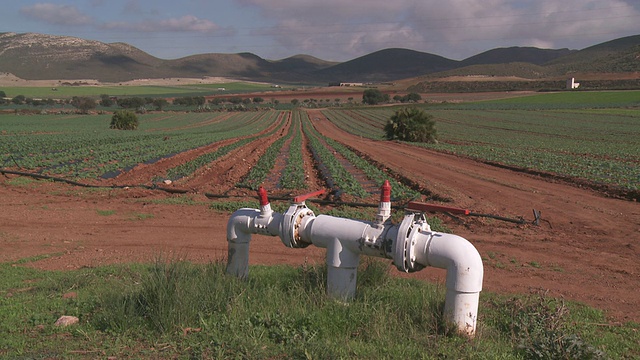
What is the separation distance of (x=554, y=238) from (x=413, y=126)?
30.3 m

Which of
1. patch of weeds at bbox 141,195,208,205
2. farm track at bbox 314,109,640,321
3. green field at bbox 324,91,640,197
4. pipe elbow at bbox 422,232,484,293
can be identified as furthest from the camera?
green field at bbox 324,91,640,197

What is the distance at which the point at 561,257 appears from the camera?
9766 mm

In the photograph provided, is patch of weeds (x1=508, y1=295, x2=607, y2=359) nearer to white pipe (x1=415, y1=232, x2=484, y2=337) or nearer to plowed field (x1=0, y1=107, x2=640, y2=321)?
white pipe (x1=415, y1=232, x2=484, y2=337)

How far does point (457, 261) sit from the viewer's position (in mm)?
4973

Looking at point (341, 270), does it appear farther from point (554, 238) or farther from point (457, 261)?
point (554, 238)

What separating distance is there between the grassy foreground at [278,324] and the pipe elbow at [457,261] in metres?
0.49

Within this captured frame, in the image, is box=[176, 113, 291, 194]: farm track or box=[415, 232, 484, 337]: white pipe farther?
box=[176, 113, 291, 194]: farm track

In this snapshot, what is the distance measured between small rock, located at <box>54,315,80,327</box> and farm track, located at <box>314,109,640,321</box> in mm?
5162

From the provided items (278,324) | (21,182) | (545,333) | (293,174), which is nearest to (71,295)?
(278,324)

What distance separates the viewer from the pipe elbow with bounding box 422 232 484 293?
4965 millimetres

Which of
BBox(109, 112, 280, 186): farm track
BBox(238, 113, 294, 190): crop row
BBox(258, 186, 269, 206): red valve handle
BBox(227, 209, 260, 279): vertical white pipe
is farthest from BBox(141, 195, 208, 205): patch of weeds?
BBox(258, 186, 269, 206): red valve handle

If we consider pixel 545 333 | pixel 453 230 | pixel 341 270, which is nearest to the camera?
pixel 545 333

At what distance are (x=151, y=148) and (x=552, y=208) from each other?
23.4m

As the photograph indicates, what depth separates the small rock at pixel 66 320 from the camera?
5422 mm
